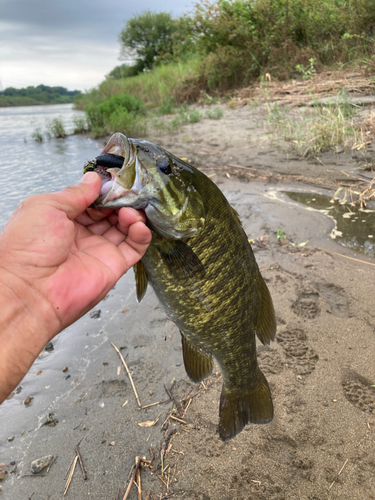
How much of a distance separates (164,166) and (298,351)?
2.01 meters

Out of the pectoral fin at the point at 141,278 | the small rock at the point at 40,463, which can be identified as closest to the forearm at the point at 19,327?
the pectoral fin at the point at 141,278

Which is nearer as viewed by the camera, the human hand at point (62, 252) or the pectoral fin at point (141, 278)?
the human hand at point (62, 252)

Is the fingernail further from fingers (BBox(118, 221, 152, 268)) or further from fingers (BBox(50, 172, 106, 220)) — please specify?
fingers (BBox(118, 221, 152, 268))

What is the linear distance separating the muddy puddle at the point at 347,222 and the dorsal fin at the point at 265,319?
2.58 meters

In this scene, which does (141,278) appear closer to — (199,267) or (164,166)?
(199,267)

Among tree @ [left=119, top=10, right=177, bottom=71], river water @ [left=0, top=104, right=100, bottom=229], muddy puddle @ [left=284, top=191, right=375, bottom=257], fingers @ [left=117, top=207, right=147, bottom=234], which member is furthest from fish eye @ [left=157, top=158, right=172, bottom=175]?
tree @ [left=119, top=10, right=177, bottom=71]

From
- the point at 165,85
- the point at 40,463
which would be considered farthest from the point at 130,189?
the point at 165,85

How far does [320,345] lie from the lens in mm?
2895

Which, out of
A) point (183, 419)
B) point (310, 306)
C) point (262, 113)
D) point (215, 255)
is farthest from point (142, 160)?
point (262, 113)

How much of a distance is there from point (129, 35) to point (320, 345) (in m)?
46.8

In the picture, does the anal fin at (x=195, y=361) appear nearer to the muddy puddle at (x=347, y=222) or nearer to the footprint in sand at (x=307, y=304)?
the footprint in sand at (x=307, y=304)

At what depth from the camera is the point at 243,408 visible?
7.25 ft

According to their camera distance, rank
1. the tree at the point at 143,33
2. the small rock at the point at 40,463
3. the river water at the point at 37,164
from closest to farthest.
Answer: the small rock at the point at 40,463, the river water at the point at 37,164, the tree at the point at 143,33

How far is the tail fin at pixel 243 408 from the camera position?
2.15m
